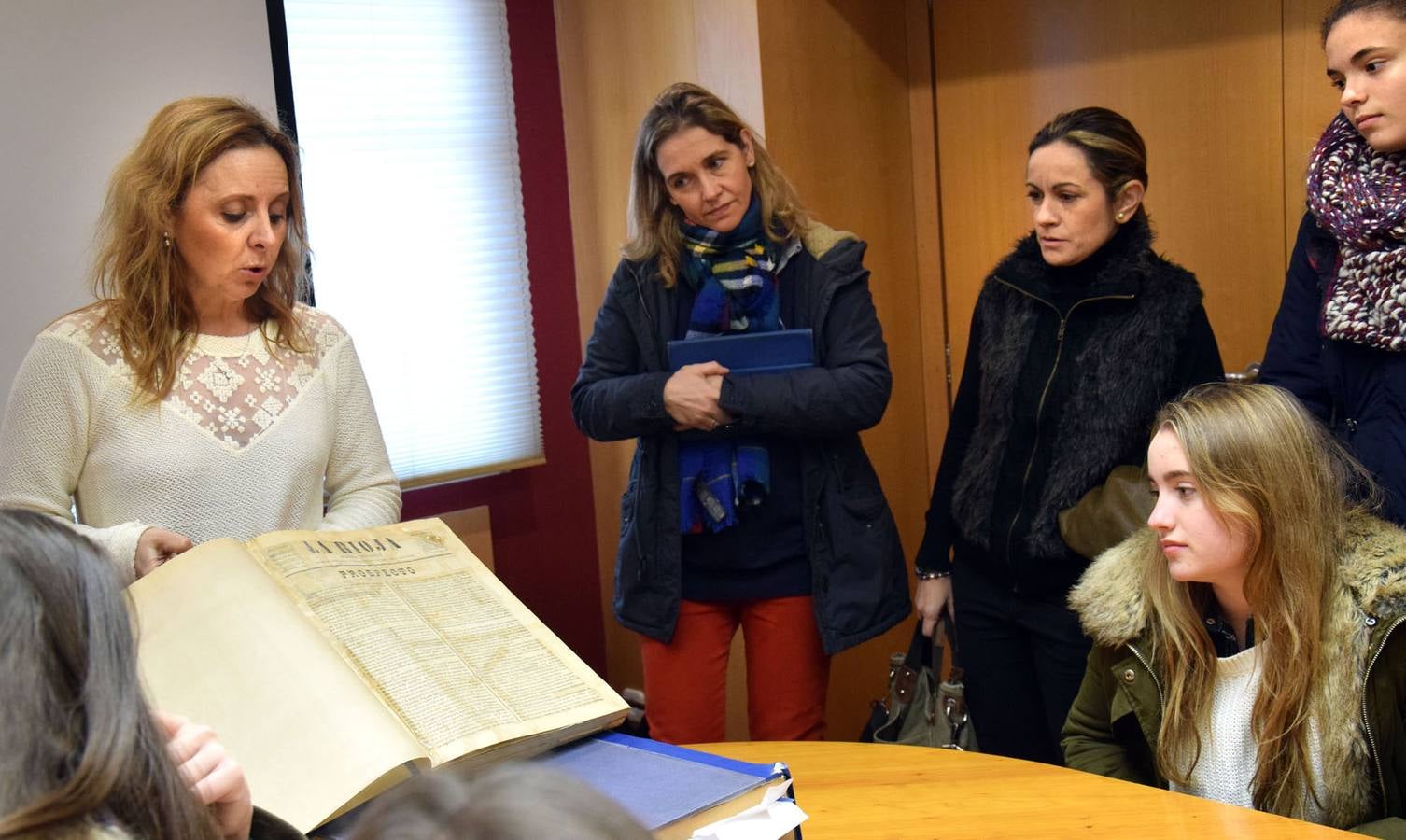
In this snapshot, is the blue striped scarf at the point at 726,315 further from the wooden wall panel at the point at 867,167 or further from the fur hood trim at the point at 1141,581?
the wooden wall panel at the point at 867,167

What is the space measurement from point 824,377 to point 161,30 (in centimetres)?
187

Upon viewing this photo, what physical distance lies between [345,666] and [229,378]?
83cm

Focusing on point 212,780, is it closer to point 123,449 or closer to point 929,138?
point 123,449

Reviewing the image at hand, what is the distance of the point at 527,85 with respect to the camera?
13.2ft

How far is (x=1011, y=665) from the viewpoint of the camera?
8.20ft

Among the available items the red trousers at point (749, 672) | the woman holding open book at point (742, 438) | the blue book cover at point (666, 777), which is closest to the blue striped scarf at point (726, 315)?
the woman holding open book at point (742, 438)

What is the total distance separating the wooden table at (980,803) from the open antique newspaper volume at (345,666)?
309 millimetres

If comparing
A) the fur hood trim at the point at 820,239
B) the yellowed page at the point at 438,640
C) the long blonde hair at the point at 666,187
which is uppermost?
the long blonde hair at the point at 666,187

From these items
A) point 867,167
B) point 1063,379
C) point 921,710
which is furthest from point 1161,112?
point 921,710

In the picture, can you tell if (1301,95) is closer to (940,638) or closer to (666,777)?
(940,638)

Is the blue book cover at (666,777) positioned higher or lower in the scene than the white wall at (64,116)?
lower

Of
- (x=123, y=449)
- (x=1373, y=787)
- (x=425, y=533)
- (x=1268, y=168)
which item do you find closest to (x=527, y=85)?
(x=1268, y=168)

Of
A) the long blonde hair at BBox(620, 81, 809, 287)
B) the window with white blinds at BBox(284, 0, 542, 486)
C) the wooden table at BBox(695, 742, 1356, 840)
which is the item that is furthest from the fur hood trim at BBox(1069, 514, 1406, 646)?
the window with white blinds at BBox(284, 0, 542, 486)

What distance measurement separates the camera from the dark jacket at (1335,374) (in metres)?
2.02
